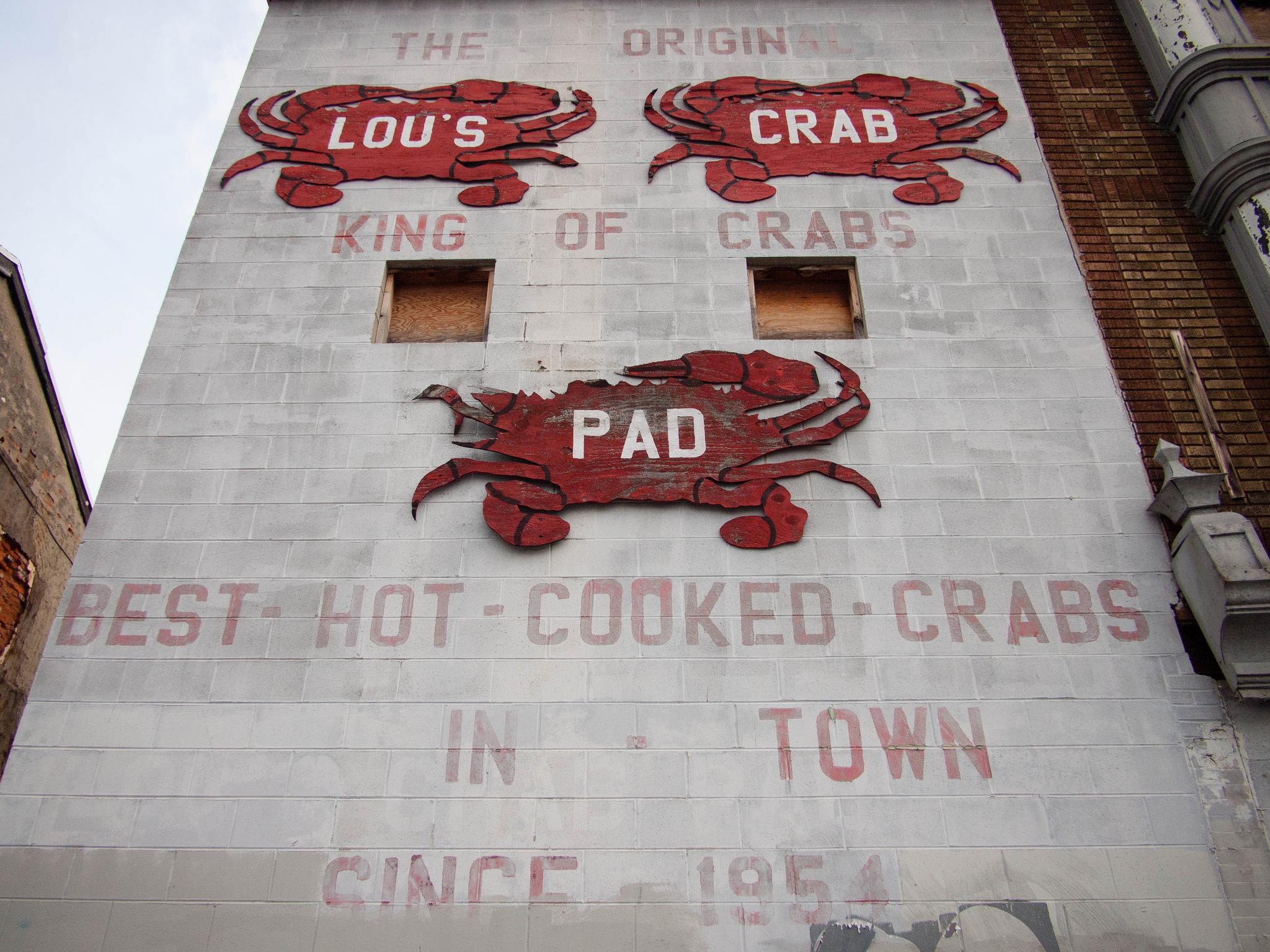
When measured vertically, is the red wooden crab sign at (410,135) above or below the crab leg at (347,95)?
below

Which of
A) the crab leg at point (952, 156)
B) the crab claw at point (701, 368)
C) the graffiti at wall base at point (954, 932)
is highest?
the crab leg at point (952, 156)

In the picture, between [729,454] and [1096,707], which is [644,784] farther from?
[1096,707]

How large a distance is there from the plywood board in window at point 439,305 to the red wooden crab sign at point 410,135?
772mm

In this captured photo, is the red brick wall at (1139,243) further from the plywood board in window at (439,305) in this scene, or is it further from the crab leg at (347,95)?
the crab leg at (347,95)

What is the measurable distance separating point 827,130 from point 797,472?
3903 millimetres

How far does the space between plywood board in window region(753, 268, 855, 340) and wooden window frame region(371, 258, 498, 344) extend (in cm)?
229

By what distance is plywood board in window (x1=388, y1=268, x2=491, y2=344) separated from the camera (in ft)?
28.1

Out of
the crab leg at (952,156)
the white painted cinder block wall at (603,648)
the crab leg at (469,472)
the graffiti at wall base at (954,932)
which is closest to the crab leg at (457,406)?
the white painted cinder block wall at (603,648)

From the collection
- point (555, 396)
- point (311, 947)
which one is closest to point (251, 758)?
point (311, 947)

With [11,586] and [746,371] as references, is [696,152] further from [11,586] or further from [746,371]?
[11,586]

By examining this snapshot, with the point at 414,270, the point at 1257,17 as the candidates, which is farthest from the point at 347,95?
the point at 1257,17

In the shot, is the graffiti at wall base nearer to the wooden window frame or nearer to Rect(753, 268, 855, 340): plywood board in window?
Rect(753, 268, 855, 340): plywood board in window

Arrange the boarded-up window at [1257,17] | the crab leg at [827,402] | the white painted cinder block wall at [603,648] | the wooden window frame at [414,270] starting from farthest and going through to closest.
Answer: the boarded-up window at [1257,17] < the wooden window frame at [414,270] < the crab leg at [827,402] < the white painted cinder block wall at [603,648]

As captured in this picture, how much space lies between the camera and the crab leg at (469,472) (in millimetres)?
7477
